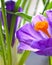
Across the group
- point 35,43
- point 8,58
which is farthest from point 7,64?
point 35,43

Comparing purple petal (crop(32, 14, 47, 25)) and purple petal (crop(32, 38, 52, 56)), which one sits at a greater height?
purple petal (crop(32, 14, 47, 25))

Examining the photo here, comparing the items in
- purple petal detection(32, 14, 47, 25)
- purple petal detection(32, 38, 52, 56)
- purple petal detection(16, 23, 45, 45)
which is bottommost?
purple petal detection(16, 23, 45, 45)

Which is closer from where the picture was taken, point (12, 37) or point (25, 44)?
point (25, 44)

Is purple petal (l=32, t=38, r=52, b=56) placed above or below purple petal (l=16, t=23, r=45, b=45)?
above

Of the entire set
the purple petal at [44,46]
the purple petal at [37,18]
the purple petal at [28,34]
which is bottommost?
the purple petal at [28,34]

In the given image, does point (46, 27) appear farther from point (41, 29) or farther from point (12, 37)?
point (12, 37)

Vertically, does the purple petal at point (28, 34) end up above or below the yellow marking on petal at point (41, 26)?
below

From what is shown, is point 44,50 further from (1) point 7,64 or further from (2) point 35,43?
(1) point 7,64

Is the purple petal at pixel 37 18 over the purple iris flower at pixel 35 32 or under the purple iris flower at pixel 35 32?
over

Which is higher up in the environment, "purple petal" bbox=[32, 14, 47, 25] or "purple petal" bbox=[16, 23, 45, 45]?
"purple petal" bbox=[32, 14, 47, 25]

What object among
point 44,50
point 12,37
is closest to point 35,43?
point 44,50
